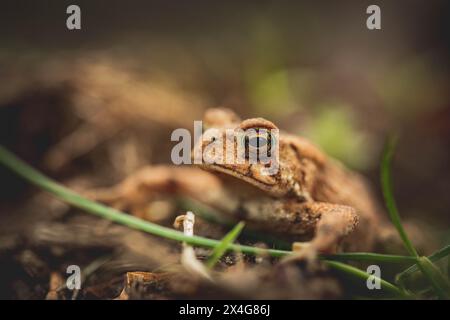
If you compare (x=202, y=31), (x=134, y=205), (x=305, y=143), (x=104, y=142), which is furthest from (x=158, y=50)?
(x=305, y=143)

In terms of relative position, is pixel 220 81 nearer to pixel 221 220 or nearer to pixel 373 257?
pixel 221 220

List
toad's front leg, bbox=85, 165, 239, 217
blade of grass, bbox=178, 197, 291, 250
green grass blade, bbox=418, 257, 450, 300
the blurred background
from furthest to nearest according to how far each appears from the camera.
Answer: the blurred background → toad's front leg, bbox=85, 165, 239, 217 → blade of grass, bbox=178, 197, 291, 250 → green grass blade, bbox=418, 257, 450, 300

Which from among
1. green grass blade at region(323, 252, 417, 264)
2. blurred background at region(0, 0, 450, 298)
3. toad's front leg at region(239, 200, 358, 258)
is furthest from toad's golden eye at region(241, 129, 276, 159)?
blurred background at region(0, 0, 450, 298)

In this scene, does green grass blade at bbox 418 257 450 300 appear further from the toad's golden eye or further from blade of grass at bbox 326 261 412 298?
the toad's golden eye

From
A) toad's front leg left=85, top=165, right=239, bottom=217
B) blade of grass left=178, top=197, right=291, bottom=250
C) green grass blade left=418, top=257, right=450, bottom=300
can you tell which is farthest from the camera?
toad's front leg left=85, top=165, right=239, bottom=217
